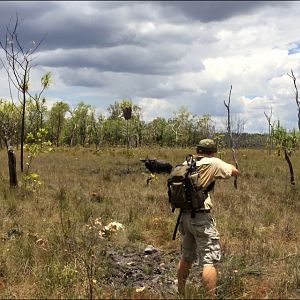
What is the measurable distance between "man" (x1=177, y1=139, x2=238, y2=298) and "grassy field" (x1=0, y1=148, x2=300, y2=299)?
238 mm

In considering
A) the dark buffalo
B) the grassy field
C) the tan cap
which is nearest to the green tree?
the dark buffalo

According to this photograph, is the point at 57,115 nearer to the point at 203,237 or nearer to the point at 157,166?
the point at 157,166

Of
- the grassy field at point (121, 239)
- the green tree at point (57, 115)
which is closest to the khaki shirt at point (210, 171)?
the grassy field at point (121, 239)

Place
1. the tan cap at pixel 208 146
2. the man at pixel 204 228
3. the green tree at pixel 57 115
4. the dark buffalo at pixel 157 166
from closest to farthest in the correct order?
the man at pixel 204 228
the tan cap at pixel 208 146
the dark buffalo at pixel 157 166
the green tree at pixel 57 115

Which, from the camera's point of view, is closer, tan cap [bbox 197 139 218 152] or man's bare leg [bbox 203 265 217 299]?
man's bare leg [bbox 203 265 217 299]

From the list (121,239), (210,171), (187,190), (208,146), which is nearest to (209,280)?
(187,190)

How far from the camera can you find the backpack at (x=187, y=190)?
183 inches

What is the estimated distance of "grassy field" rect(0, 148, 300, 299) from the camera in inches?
193

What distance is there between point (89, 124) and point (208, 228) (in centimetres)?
6516

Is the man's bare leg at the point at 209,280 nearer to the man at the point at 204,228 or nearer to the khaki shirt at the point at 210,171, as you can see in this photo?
the man at the point at 204,228

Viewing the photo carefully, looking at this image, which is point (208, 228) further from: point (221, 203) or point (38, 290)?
point (221, 203)

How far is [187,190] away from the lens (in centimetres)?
470

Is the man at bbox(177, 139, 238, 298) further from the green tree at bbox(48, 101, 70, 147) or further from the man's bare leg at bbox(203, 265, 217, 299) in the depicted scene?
the green tree at bbox(48, 101, 70, 147)

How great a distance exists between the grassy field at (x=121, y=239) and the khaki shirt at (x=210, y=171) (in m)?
1.10
